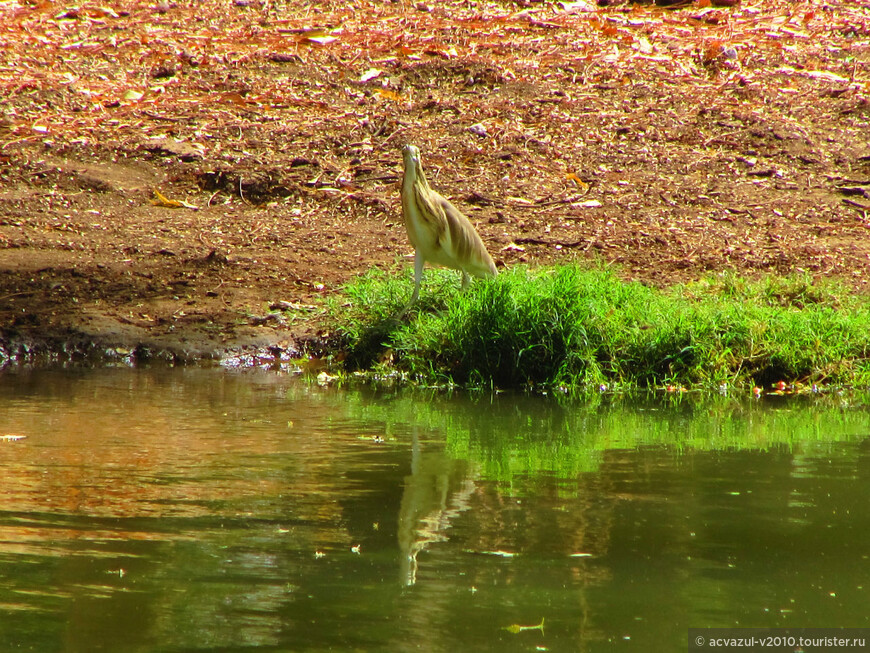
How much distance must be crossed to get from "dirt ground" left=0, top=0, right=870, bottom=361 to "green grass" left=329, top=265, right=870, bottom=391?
138 cm

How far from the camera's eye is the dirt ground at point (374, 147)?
11.0 meters

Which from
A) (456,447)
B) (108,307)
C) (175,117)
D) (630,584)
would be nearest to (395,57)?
(175,117)

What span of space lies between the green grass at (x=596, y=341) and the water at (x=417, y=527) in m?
1.40

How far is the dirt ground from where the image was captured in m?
11.0

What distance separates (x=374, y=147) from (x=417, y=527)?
→ 32.8ft

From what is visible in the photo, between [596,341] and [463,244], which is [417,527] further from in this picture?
[463,244]

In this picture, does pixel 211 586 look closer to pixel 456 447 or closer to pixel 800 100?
pixel 456 447

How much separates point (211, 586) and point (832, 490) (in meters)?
2.88

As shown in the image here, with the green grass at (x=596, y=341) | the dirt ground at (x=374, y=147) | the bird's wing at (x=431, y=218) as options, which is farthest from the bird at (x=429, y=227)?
the dirt ground at (x=374, y=147)

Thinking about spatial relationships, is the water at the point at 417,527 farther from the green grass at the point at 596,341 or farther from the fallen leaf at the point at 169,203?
the fallen leaf at the point at 169,203

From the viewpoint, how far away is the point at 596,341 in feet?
29.6

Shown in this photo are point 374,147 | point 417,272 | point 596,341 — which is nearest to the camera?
point 596,341

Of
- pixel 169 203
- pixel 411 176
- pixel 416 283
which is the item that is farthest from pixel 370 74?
pixel 416 283

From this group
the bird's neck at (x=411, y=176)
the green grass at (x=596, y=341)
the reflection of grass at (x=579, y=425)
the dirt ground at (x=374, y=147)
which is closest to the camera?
the reflection of grass at (x=579, y=425)
